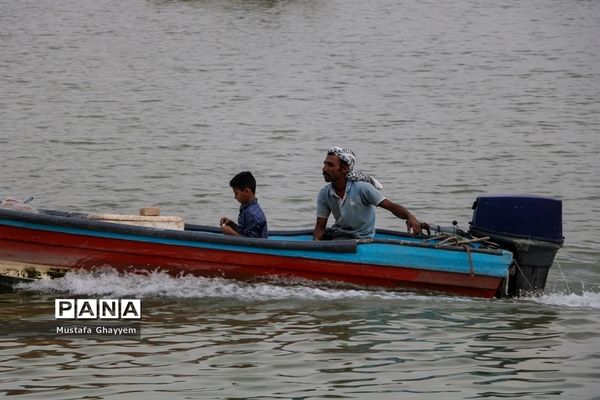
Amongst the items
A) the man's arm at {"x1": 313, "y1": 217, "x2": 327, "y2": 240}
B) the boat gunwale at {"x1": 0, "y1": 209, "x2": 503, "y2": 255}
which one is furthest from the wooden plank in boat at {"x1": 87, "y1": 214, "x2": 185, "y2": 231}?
the man's arm at {"x1": 313, "y1": 217, "x2": 327, "y2": 240}

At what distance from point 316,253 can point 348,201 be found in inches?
23.4

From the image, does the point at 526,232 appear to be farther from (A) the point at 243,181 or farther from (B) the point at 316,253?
(A) the point at 243,181

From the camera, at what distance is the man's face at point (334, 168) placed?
11.3m

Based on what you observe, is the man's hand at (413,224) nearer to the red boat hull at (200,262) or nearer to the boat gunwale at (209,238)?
the boat gunwale at (209,238)

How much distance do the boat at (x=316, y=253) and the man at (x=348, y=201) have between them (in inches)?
11.0

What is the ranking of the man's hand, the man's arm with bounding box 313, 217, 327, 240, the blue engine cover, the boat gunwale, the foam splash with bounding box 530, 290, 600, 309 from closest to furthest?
1. the boat gunwale
2. the man's hand
3. the blue engine cover
4. the man's arm with bounding box 313, 217, 327, 240
5. the foam splash with bounding box 530, 290, 600, 309

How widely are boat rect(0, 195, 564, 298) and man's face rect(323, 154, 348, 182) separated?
0.62 m

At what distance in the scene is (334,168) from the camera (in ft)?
37.1

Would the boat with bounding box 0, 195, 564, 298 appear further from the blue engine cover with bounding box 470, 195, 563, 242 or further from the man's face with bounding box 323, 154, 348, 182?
the man's face with bounding box 323, 154, 348, 182

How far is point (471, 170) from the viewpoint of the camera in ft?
66.6

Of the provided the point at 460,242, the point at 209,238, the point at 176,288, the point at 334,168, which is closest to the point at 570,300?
the point at 460,242

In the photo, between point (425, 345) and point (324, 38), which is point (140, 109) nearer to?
point (324, 38)

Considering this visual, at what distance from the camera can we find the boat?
1133cm

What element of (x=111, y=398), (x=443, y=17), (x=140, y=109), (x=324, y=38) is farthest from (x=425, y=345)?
(x=443, y=17)
